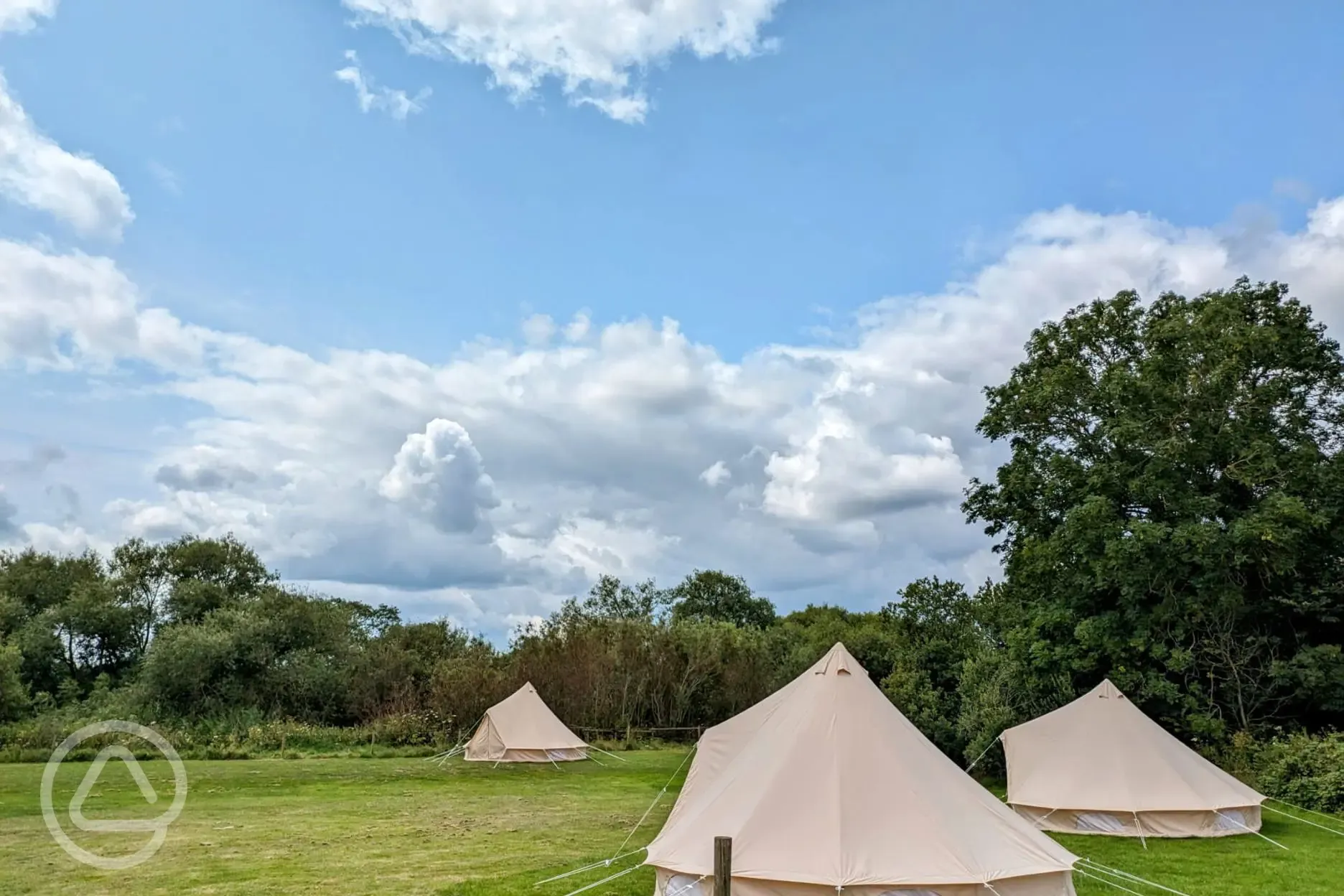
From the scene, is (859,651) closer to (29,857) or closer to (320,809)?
(320,809)

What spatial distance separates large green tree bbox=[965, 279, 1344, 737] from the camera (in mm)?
16703

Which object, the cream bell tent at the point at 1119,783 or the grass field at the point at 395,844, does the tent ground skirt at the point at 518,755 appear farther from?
the cream bell tent at the point at 1119,783

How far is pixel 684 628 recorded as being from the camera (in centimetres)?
3331

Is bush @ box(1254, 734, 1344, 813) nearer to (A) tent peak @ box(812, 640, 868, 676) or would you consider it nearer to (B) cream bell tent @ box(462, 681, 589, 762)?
(A) tent peak @ box(812, 640, 868, 676)

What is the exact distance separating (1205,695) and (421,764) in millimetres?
17341

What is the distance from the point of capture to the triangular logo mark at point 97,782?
42.7 feet

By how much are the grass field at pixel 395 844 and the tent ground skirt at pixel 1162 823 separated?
0.79ft

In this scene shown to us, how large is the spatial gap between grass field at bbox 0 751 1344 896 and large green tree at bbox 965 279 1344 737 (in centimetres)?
425

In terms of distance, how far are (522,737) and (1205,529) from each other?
53.8ft

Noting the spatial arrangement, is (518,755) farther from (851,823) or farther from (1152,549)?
(851,823)

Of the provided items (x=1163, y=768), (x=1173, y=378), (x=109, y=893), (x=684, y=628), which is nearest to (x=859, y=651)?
(x=684, y=628)

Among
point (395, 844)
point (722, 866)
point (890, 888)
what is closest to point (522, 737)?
point (395, 844)

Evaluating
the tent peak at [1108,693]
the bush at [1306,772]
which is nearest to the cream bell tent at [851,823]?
the tent peak at [1108,693]

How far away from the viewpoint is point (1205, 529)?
53.3ft
